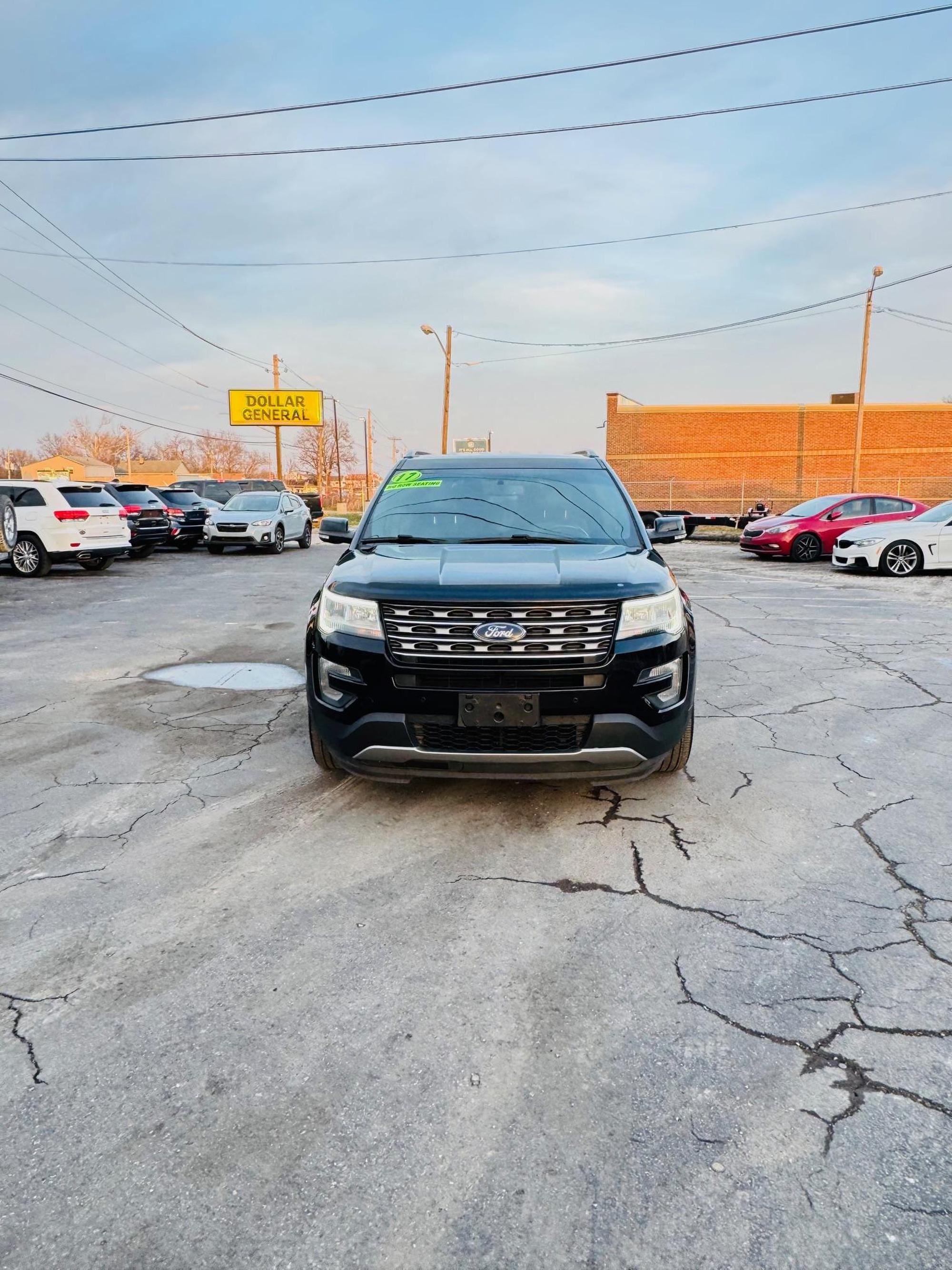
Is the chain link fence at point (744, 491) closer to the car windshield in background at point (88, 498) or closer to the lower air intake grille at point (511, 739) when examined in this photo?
the car windshield in background at point (88, 498)

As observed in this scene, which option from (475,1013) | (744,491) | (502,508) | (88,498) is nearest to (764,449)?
(744,491)

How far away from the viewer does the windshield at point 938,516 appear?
15.4m

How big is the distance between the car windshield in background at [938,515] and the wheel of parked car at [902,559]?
69cm

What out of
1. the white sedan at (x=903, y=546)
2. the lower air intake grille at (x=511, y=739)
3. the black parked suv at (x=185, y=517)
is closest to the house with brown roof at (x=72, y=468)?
the black parked suv at (x=185, y=517)

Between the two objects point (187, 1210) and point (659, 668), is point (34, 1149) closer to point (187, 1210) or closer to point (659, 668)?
point (187, 1210)

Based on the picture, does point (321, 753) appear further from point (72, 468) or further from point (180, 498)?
point (72, 468)

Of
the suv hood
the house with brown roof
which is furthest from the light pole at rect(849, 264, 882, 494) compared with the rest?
the house with brown roof

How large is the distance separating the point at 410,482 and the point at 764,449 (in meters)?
42.4

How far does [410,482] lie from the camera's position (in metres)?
5.45

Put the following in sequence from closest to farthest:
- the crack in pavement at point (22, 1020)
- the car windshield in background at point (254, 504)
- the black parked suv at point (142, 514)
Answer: the crack in pavement at point (22, 1020) < the black parked suv at point (142, 514) < the car windshield in background at point (254, 504)

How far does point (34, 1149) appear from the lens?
77.1 inches

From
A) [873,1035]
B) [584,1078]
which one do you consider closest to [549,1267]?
[584,1078]

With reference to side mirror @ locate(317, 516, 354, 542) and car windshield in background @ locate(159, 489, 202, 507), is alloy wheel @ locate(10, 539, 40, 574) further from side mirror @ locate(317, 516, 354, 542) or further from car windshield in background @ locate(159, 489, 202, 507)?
side mirror @ locate(317, 516, 354, 542)

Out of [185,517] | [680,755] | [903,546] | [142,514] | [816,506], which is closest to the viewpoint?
[680,755]
